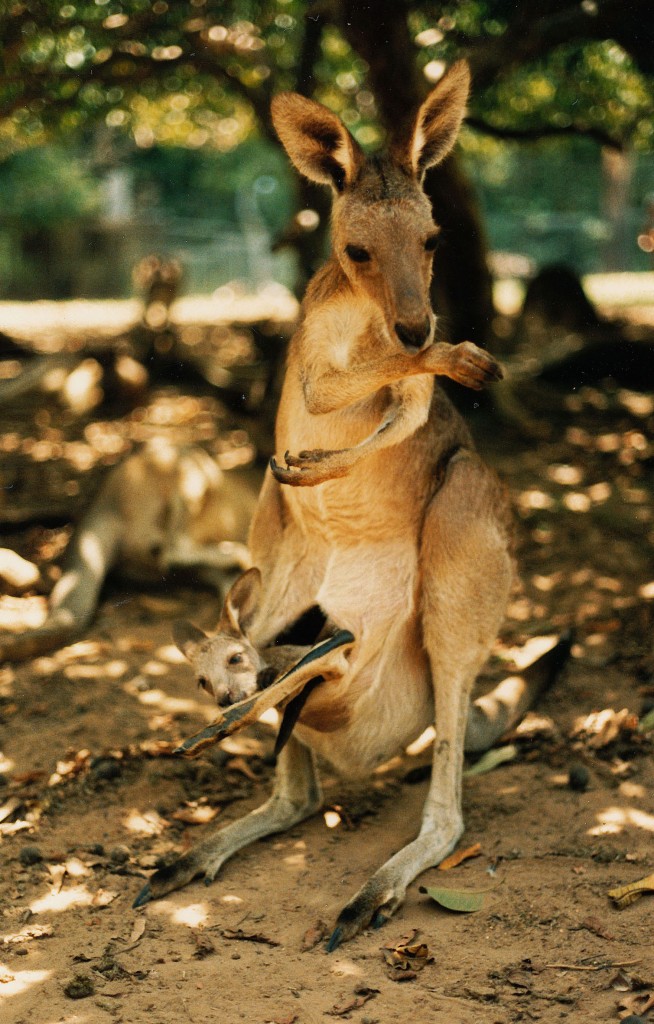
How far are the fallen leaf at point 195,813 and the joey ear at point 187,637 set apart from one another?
1.94 feet

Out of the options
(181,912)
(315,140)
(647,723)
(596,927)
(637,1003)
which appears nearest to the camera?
(637,1003)

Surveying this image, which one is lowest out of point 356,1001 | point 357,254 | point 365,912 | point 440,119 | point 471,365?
point 365,912

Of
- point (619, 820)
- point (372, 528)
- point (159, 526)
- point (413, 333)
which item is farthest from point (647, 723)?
point (159, 526)

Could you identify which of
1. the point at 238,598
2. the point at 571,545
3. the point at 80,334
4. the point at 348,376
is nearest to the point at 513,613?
the point at 571,545

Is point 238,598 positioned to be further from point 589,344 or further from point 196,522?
point 589,344

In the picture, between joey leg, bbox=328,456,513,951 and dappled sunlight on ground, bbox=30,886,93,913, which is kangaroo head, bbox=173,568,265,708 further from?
dappled sunlight on ground, bbox=30,886,93,913

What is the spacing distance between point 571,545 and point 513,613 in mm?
769

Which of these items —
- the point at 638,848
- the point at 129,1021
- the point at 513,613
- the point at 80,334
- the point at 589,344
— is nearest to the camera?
the point at 129,1021

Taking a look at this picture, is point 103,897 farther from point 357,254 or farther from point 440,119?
point 440,119

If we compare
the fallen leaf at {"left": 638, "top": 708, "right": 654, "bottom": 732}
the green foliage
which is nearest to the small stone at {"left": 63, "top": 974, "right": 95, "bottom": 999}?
the fallen leaf at {"left": 638, "top": 708, "right": 654, "bottom": 732}

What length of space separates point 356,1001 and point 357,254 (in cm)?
182

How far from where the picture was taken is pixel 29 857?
3.17m

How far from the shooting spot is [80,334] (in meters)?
13.1

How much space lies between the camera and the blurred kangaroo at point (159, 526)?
540cm
